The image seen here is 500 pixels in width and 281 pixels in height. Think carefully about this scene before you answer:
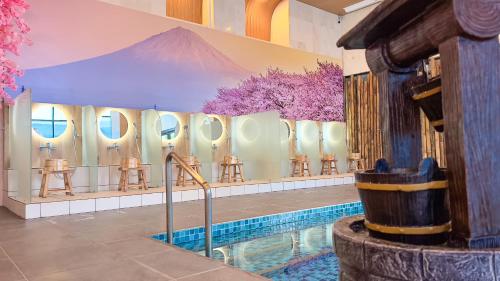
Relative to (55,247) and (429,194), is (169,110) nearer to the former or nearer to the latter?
(55,247)

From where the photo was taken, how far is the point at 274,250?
3711 millimetres

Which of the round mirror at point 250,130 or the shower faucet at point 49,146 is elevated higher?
the round mirror at point 250,130

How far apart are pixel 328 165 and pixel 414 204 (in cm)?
951

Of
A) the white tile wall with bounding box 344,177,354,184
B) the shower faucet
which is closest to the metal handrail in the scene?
the shower faucet

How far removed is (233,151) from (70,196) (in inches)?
165

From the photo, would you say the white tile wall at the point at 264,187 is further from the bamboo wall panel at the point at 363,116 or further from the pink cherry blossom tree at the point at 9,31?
the pink cherry blossom tree at the point at 9,31

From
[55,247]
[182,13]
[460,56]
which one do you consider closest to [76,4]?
[182,13]

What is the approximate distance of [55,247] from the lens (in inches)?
125

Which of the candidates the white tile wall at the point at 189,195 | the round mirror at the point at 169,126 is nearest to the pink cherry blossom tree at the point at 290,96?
the round mirror at the point at 169,126

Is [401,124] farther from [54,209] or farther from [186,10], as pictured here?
[186,10]

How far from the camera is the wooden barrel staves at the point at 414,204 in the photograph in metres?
1.17

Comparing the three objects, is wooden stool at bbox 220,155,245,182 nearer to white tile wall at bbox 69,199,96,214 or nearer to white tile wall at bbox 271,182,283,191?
white tile wall at bbox 271,182,283,191

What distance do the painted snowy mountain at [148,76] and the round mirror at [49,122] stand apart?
21 centimetres

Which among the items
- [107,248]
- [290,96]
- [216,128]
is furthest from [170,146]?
[107,248]
